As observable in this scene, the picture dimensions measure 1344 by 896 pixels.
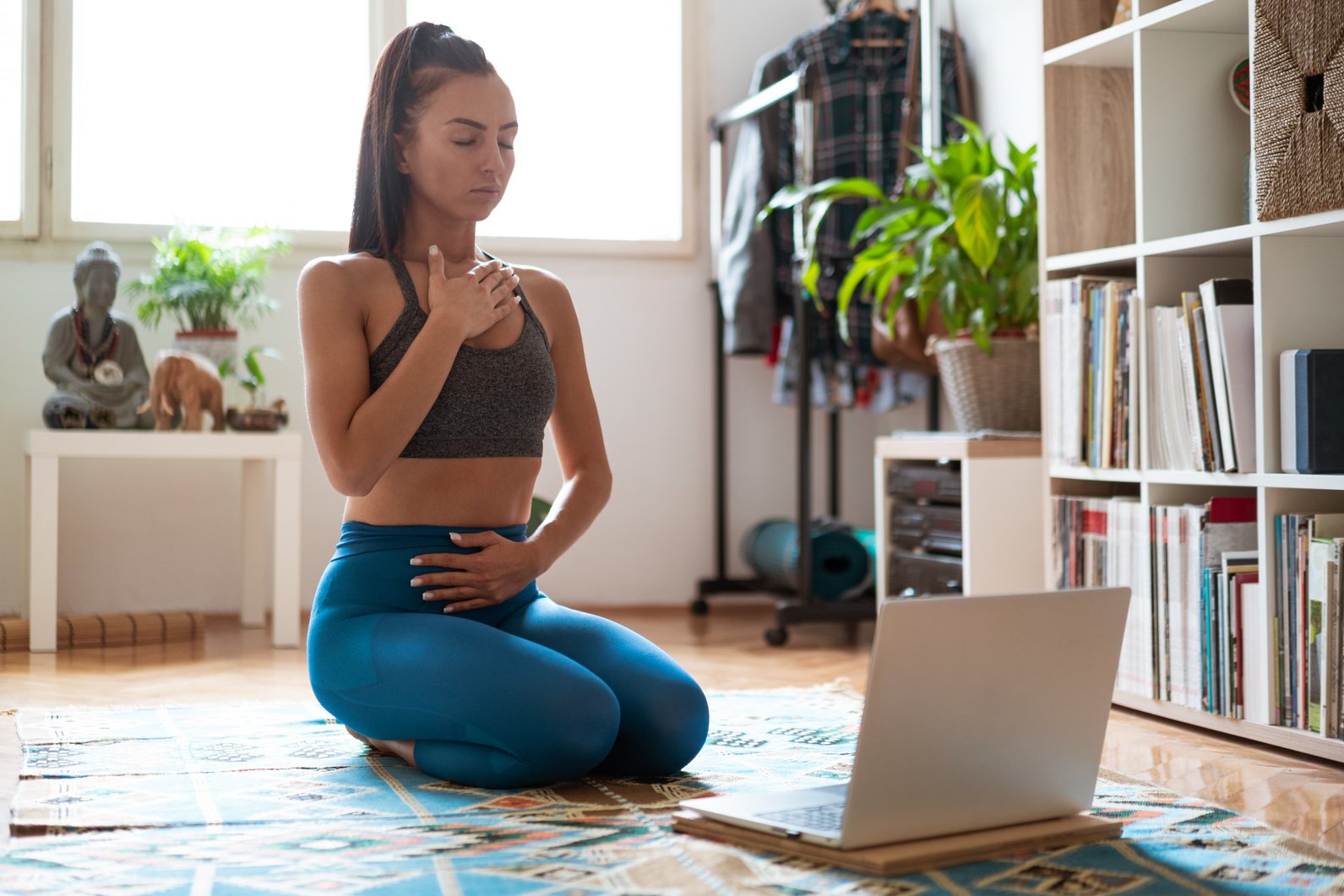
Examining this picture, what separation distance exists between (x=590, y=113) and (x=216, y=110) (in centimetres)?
105

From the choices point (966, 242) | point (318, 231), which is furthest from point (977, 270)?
point (318, 231)

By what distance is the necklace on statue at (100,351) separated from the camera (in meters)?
3.34

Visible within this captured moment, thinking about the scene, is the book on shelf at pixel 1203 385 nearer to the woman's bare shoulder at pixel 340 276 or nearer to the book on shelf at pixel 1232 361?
the book on shelf at pixel 1232 361

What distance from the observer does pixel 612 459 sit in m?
4.19

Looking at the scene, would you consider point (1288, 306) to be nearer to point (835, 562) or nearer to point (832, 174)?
point (835, 562)

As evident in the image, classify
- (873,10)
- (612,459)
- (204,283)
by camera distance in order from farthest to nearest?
(612,459) → (873,10) → (204,283)

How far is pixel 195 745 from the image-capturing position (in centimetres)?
195

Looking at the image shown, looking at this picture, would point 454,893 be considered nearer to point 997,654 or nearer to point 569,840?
point 569,840

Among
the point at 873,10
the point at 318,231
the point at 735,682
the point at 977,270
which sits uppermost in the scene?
the point at 873,10

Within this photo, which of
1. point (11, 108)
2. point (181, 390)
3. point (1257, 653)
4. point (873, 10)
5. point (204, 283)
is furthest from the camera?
point (873, 10)

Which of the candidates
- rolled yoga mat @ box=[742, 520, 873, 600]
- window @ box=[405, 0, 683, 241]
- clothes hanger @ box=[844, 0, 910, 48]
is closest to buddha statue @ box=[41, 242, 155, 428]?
window @ box=[405, 0, 683, 241]

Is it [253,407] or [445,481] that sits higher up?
[253,407]

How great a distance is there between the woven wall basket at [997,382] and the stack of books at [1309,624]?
2.88ft

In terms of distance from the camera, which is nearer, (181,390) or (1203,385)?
(1203,385)
